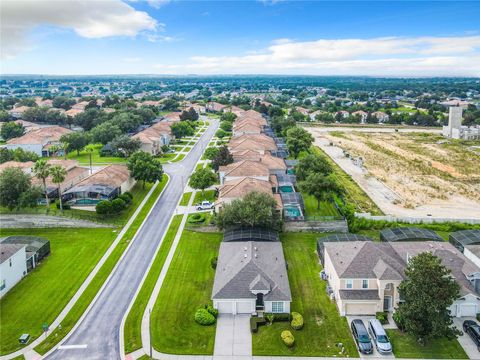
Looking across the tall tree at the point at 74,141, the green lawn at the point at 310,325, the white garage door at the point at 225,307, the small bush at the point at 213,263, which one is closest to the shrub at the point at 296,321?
the green lawn at the point at 310,325

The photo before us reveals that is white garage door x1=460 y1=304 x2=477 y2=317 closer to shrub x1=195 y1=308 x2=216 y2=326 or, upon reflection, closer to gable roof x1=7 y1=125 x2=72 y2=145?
shrub x1=195 y1=308 x2=216 y2=326

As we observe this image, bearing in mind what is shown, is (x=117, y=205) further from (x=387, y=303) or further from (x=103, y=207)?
(x=387, y=303)

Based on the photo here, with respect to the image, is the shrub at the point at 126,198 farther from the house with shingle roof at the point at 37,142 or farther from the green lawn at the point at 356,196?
the house with shingle roof at the point at 37,142

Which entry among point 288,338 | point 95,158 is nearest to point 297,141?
point 95,158

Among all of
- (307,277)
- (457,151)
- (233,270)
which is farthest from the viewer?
(457,151)

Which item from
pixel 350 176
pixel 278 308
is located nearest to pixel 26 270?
pixel 278 308

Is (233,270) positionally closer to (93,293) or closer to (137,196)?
(93,293)
